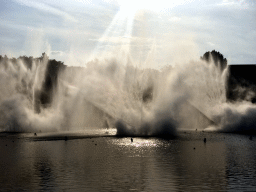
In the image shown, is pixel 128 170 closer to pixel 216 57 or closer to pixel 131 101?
pixel 131 101

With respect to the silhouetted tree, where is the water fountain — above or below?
below

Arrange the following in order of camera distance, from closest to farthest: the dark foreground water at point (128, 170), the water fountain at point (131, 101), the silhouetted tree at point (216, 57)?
the dark foreground water at point (128, 170)
the water fountain at point (131, 101)
the silhouetted tree at point (216, 57)

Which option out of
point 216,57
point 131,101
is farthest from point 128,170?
point 216,57

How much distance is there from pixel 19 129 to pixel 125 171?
6801cm

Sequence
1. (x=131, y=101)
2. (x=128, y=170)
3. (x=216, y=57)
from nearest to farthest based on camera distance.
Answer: (x=128, y=170), (x=131, y=101), (x=216, y=57)

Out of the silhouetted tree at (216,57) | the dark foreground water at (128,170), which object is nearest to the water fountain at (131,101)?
the dark foreground water at (128,170)

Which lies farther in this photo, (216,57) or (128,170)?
(216,57)

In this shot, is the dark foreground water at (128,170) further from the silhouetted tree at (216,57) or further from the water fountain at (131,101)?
the silhouetted tree at (216,57)

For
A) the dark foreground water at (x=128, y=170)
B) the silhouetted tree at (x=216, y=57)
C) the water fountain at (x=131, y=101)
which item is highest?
the silhouetted tree at (x=216, y=57)

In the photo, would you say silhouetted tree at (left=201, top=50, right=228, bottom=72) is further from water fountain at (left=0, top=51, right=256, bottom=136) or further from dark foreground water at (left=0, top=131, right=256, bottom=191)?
dark foreground water at (left=0, top=131, right=256, bottom=191)

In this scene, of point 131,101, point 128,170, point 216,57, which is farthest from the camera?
point 216,57

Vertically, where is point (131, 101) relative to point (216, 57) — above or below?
below

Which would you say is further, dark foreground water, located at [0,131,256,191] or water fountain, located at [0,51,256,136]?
water fountain, located at [0,51,256,136]

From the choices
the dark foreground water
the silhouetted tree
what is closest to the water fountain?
the dark foreground water
